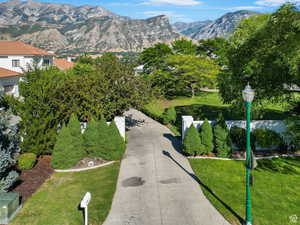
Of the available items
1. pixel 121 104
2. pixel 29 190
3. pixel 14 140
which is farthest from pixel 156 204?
pixel 121 104

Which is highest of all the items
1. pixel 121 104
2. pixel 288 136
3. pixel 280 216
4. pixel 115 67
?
pixel 115 67

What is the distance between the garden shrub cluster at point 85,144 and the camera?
15.6 meters

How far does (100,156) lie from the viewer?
16891 mm

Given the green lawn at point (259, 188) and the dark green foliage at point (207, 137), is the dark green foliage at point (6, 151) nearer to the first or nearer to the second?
the green lawn at point (259, 188)

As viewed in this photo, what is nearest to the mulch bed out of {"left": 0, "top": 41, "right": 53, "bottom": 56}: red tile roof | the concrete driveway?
the concrete driveway

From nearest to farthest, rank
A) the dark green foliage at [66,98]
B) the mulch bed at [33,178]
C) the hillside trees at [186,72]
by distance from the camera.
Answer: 1. the mulch bed at [33,178]
2. the dark green foliage at [66,98]
3. the hillside trees at [186,72]

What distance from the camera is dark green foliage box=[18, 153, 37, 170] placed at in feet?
49.3

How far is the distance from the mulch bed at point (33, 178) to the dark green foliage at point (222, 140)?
10281mm

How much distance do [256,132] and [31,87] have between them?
15004 millimetres

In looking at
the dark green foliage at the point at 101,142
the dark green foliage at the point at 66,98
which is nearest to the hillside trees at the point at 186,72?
the dark green foliage at the point at 66,98

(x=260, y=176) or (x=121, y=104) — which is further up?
(x=121, y=104)

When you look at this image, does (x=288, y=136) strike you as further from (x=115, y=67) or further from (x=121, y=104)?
(x=115, y=67)

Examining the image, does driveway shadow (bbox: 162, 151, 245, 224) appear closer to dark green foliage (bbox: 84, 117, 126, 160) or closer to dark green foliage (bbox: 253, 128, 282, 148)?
dark green foliage (bbox: 84, 117, 126, 160)

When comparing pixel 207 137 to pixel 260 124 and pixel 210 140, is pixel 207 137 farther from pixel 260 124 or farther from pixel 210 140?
pixel 260 124
